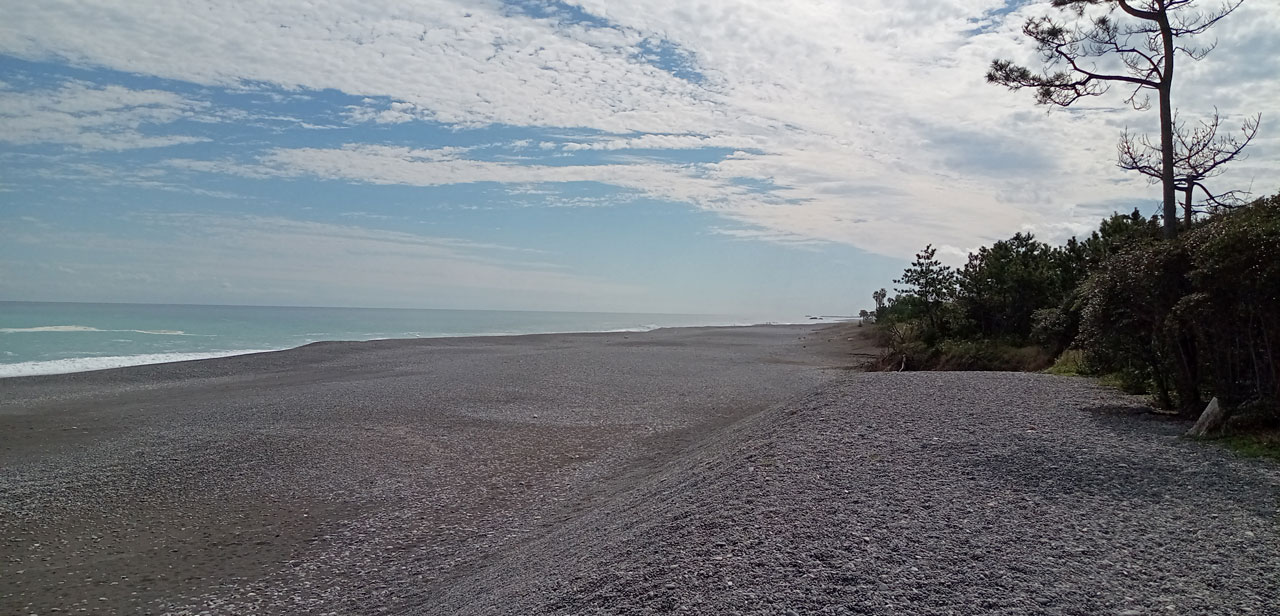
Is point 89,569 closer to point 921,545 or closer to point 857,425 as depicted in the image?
point 921,545

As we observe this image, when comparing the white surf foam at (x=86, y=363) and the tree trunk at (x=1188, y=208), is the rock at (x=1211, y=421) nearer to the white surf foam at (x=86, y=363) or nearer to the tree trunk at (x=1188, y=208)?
the tree trunk at (x=1188, y=208)

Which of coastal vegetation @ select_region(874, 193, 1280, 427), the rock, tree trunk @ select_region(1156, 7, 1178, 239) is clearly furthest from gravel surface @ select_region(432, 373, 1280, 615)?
tree trunk @ select_region(1156, 7, 1178, 239)

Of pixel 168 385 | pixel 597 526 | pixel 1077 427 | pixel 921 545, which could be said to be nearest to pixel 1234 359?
pixel 1077 427

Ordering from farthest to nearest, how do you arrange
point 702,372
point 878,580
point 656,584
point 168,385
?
point 702,372 → point 168,385 → point 656,584 → point 878,580

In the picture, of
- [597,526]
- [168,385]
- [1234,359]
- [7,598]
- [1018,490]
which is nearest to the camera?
[1018,490]

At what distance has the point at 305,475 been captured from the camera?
12398mm

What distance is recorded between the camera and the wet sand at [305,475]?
810 cm

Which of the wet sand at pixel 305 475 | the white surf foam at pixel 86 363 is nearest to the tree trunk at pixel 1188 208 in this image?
the wet sand at pixel 305 475

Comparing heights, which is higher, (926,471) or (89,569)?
(926,471)

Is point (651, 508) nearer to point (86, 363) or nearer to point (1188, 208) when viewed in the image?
point (1188, 208)

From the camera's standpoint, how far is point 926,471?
7809 mm

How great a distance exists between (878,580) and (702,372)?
79.5ft

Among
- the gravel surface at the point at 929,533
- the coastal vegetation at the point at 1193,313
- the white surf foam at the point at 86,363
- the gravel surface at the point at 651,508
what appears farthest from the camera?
the white surf foam at the point at 86,363

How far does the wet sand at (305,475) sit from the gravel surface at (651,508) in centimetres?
5
